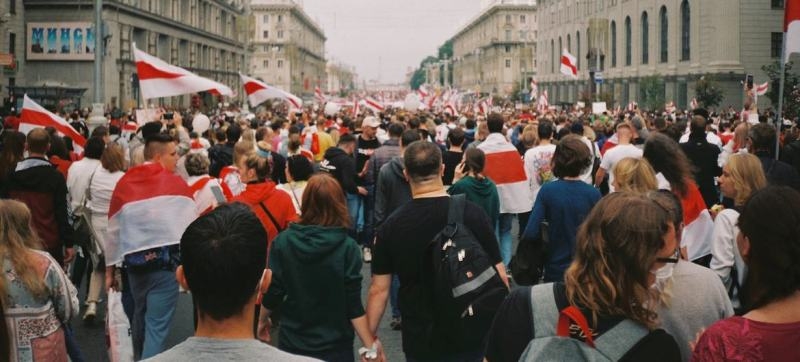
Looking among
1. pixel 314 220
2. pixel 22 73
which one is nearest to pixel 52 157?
pixel 314 220

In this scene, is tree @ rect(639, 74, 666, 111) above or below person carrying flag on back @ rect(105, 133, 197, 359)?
above

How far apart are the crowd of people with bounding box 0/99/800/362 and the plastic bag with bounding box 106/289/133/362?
32 cm

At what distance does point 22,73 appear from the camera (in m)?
51.7

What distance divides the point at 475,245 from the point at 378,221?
4.41m

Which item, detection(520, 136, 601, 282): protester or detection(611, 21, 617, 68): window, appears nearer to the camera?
detection(520, 136, 601, 282): protester

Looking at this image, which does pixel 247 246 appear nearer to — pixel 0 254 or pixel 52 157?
pixel 0 254

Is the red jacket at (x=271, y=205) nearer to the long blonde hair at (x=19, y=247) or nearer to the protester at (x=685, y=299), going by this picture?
the long blonde hair at (x=19, y=247)

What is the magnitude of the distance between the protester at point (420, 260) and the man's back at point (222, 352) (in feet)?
7.66

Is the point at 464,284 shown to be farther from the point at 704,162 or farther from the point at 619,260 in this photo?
the point at 704,162

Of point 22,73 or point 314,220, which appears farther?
point 22,73

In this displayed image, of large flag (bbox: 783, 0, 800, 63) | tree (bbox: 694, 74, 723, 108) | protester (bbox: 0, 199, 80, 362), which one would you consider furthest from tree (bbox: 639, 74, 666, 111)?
protester (bbox: 0, 199, 80, 362)

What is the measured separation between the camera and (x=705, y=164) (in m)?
10.6

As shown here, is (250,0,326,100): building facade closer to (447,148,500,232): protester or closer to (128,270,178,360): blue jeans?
(447,148,500,232): protester

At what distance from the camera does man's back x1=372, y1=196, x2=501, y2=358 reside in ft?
16.1
